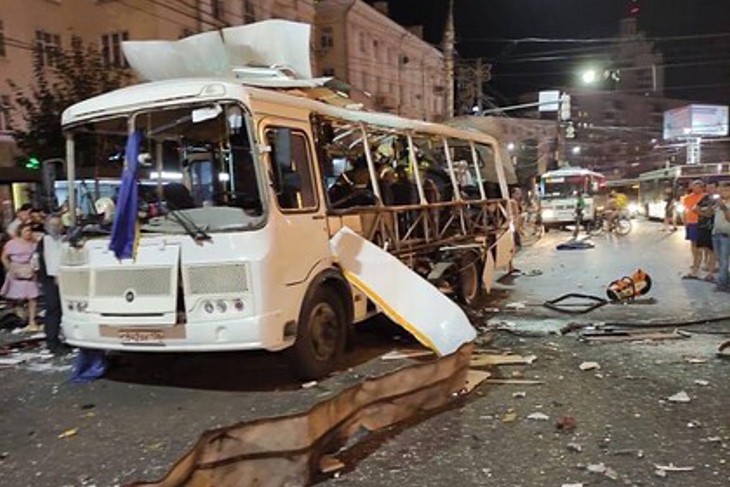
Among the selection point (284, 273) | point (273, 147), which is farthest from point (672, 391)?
point (273, 147)

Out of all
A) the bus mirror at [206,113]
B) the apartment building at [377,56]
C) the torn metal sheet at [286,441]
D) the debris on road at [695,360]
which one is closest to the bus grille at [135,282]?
the bus mirror at [206,113]

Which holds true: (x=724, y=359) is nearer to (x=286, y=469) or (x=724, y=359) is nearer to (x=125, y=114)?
(x=286, y=469)

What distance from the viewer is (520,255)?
19969 millimetres

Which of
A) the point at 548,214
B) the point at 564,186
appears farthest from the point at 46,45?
the point at 564,186

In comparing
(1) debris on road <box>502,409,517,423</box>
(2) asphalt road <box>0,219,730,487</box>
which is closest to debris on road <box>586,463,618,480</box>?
(2) asphalt road <box>0,219,730,487</box>

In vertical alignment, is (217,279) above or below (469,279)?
above

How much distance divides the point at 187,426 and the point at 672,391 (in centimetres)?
425

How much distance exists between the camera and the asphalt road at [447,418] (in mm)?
4516

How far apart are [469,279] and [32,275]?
6.65 m

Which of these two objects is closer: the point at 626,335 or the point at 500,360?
the point at 500,360

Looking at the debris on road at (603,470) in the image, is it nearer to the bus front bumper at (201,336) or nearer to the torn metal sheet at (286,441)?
the torn metal sheet at (286,441)

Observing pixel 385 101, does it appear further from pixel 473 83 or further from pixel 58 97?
pixel 58 97

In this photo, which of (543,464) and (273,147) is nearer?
(543,464)

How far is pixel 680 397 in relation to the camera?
5816 millimetres
